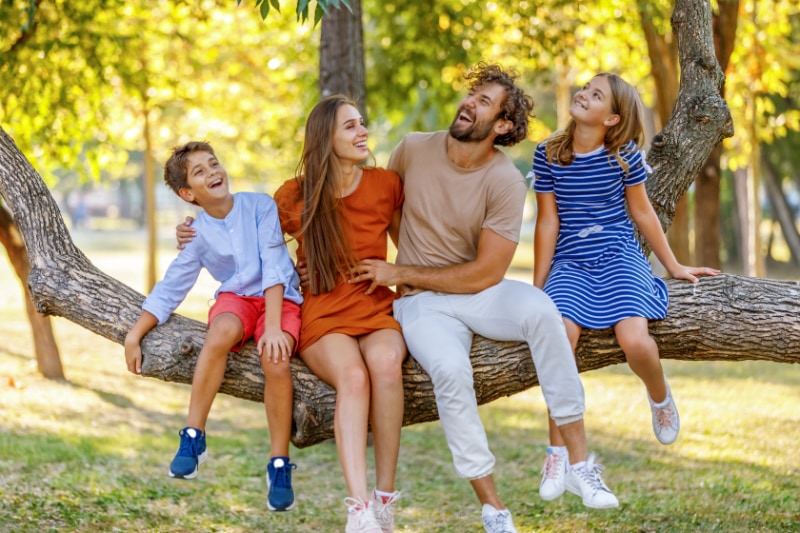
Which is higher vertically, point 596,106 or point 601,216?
point 596,106

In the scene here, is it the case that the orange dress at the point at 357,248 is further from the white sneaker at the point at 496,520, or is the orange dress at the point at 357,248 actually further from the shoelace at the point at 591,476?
the shoelace at the point at 591,476

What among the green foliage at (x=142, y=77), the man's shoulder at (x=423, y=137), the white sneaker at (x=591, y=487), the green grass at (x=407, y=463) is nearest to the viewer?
the white sneaker at (x=591, y=487)

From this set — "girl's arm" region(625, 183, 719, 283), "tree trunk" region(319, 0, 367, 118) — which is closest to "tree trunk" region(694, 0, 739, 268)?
"tree trunk" region(319, 0, 367, 118)

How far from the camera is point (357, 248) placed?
4.62m

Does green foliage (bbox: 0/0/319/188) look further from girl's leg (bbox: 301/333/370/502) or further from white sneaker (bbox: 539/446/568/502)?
white sneaker (bbox: 539/446/568/502)

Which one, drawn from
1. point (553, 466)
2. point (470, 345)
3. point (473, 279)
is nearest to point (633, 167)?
point (473, 279)

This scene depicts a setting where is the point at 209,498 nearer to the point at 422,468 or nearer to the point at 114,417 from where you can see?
the point at 422,468

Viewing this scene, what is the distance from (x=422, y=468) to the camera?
306 inches

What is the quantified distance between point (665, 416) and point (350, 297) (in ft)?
5.08

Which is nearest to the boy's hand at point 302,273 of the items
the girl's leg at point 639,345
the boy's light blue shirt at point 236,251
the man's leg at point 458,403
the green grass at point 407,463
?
the boy's light blue shirt at point 236,251

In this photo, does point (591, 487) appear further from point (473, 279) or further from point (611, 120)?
point (611, 120)

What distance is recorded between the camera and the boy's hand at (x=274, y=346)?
434cm

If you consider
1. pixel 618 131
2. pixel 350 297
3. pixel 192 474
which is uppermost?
pixel 618 131

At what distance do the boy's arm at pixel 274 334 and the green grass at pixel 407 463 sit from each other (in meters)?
1.84
